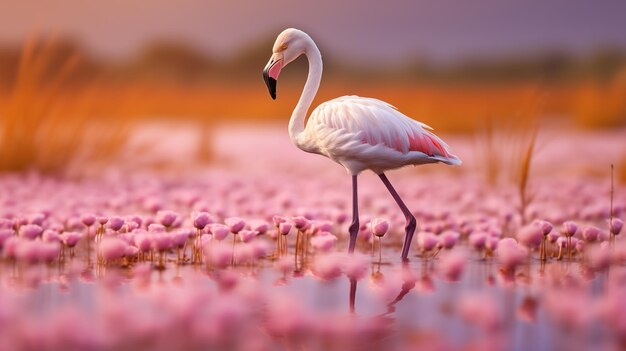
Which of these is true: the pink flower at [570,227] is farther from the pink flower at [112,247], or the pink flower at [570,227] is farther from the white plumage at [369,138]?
the pink flower at [112,247]

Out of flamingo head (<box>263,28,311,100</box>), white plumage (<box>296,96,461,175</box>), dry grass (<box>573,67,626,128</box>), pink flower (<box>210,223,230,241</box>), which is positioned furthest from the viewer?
dry grass (<box>573,67,626,128</box>)

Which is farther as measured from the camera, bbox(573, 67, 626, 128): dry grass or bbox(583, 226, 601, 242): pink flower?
bbox(573, 67, 626, 128): dry grass

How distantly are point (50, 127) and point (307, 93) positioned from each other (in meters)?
4.11

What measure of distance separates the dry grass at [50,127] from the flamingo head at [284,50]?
3.39 meters

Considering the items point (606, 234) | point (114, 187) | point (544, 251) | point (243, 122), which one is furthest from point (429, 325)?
point (243, 122)

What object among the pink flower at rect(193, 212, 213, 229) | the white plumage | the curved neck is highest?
the curved neck

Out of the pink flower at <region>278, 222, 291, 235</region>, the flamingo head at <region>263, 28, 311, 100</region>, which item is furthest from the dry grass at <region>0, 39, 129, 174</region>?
the pink flower at <region>278, 222, 291, 235</region>

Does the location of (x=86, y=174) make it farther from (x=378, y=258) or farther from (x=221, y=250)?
(x=221, y=250)

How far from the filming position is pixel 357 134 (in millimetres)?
5066

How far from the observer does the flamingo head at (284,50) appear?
5321mm

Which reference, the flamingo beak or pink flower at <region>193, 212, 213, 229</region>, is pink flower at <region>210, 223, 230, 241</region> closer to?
pink flower at <region>193, 212, 213, 229</region>

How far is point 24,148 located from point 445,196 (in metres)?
4.43

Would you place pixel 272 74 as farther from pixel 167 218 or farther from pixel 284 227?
pixel 167 218

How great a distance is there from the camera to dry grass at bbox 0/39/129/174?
8391mm
